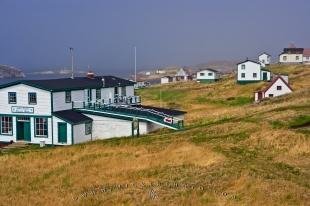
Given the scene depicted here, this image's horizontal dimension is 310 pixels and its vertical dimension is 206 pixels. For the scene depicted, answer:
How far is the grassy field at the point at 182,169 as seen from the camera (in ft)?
68.7

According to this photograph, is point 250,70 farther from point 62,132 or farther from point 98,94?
point 62,132

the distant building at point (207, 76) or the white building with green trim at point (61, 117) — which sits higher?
the distant building at point (207, 76)

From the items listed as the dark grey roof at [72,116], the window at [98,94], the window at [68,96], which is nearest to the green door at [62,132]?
the dark grey roof at [72,116]

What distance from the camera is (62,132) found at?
43906 mm

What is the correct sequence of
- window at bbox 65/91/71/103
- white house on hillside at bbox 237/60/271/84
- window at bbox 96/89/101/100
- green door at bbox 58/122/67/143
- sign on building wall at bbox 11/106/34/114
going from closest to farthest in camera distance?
1. green door at bbox 58/122/67/143
2. sign on building wall at bbox 11/106/34/114
3. window at bbox 65/91/71/103
4. window at bbox 96/89/101/100
5. white house on hillside at bbox 237/60/271/84

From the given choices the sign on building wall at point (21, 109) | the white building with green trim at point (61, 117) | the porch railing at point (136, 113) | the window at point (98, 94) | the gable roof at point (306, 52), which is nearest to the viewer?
the white building with green trim at point (61, 117)

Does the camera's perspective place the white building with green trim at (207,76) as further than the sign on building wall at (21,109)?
Yes

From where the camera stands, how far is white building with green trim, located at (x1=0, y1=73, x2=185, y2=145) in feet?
144

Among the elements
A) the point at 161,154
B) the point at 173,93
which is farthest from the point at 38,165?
the point at 173,93

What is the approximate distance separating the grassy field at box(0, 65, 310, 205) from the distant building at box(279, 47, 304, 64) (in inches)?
4232

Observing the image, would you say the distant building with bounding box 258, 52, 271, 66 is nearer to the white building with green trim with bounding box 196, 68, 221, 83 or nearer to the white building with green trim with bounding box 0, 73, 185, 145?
the white building with green trim with bounding box 196, 68, 221, 83

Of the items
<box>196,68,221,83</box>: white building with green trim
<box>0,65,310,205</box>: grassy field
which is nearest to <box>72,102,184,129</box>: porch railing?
<box>0,65,310,205</box>: grassy field

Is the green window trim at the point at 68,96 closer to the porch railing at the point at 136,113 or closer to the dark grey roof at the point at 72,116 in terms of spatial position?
the porch railing at the point at 136,113

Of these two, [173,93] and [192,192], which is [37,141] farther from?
[173,93]
